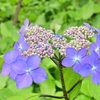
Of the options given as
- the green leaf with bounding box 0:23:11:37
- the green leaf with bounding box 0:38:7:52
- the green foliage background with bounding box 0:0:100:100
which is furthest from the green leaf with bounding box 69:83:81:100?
the green leaf with bounding box 0:23:11:37

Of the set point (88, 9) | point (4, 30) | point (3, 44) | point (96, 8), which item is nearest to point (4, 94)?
point (3, 44)

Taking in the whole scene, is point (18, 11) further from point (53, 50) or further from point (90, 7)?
point (53, 50)

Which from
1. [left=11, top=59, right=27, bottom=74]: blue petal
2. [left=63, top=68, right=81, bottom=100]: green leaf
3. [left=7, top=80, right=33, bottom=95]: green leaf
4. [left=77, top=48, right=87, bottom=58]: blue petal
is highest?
[left=77, top=48, right=87, bottom=58]: blue petal

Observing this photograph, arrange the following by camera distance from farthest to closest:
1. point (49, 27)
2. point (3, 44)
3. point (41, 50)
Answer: point (49, 27), point (3, 44), point (41, 50)

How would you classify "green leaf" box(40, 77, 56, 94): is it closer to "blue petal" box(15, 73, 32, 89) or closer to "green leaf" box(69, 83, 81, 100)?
"green leaf" box(69, 83, 81, 100)

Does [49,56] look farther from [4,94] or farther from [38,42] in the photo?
[4,94]

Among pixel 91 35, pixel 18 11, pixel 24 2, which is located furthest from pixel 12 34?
pixel 91 35

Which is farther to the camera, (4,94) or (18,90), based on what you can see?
(18,90)
